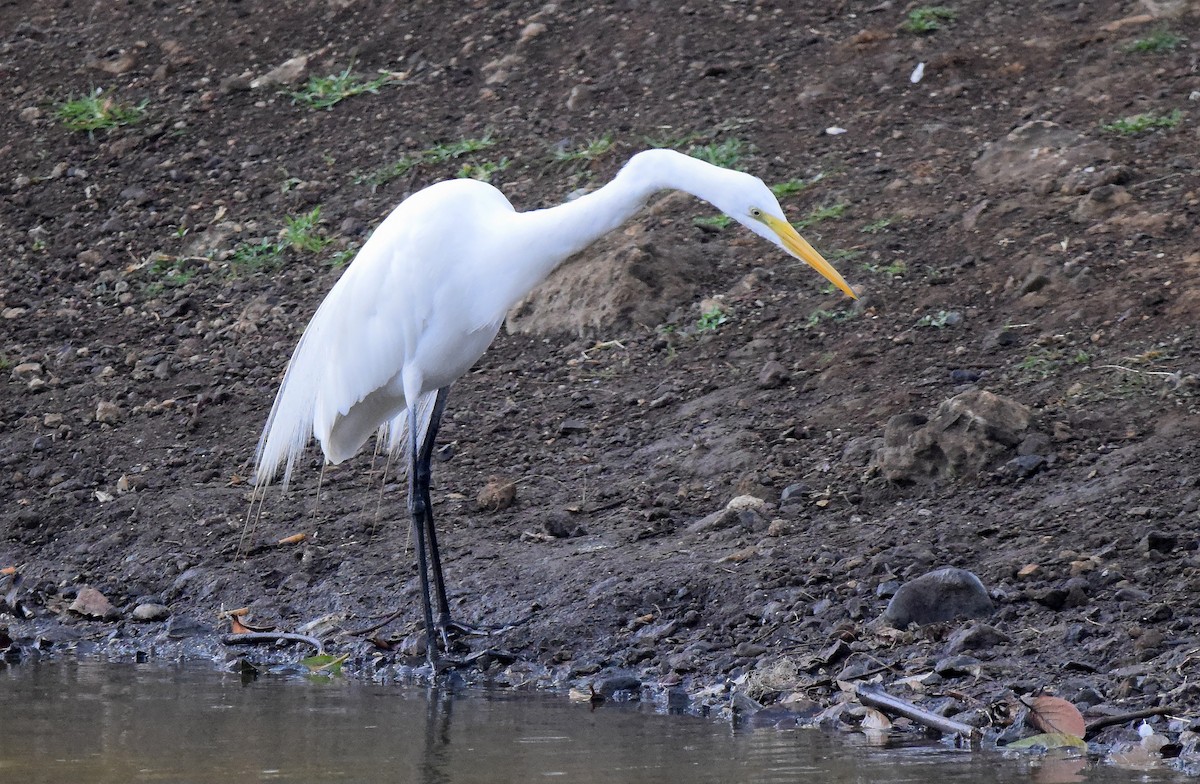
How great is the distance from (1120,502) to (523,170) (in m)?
4.41

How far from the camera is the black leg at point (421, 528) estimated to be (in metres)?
5.27

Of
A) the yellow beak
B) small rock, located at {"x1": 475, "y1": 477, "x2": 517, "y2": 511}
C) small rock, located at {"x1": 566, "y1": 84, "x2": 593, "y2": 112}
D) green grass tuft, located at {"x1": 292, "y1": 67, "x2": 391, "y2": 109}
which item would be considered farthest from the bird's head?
green grass tuft, located at {"x1": 292, "y1": 67, "x2": 391, "y2": 109}

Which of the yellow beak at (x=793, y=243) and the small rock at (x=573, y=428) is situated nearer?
the yellow beak at (x=793, y=243)

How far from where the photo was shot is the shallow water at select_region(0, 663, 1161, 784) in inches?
144

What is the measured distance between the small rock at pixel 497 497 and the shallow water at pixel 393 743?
1.34m

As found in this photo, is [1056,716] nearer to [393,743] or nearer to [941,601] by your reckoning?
[941,601]

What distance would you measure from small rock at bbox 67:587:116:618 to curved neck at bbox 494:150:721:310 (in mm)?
2036

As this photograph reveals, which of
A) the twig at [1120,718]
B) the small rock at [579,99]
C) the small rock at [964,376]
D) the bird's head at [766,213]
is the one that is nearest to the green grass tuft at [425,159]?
the small rock at [579,99]

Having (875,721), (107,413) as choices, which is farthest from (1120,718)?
(107,413)

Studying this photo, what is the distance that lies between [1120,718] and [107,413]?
5166mm

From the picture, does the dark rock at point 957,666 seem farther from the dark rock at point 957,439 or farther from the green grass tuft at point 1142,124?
the green grass tuft at point 1142,124

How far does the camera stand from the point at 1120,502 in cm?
509

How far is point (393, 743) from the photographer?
13.4 feet

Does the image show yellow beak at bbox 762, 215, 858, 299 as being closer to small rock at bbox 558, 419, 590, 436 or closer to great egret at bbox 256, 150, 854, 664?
great egret at bbox 256, 150, 854, 664
